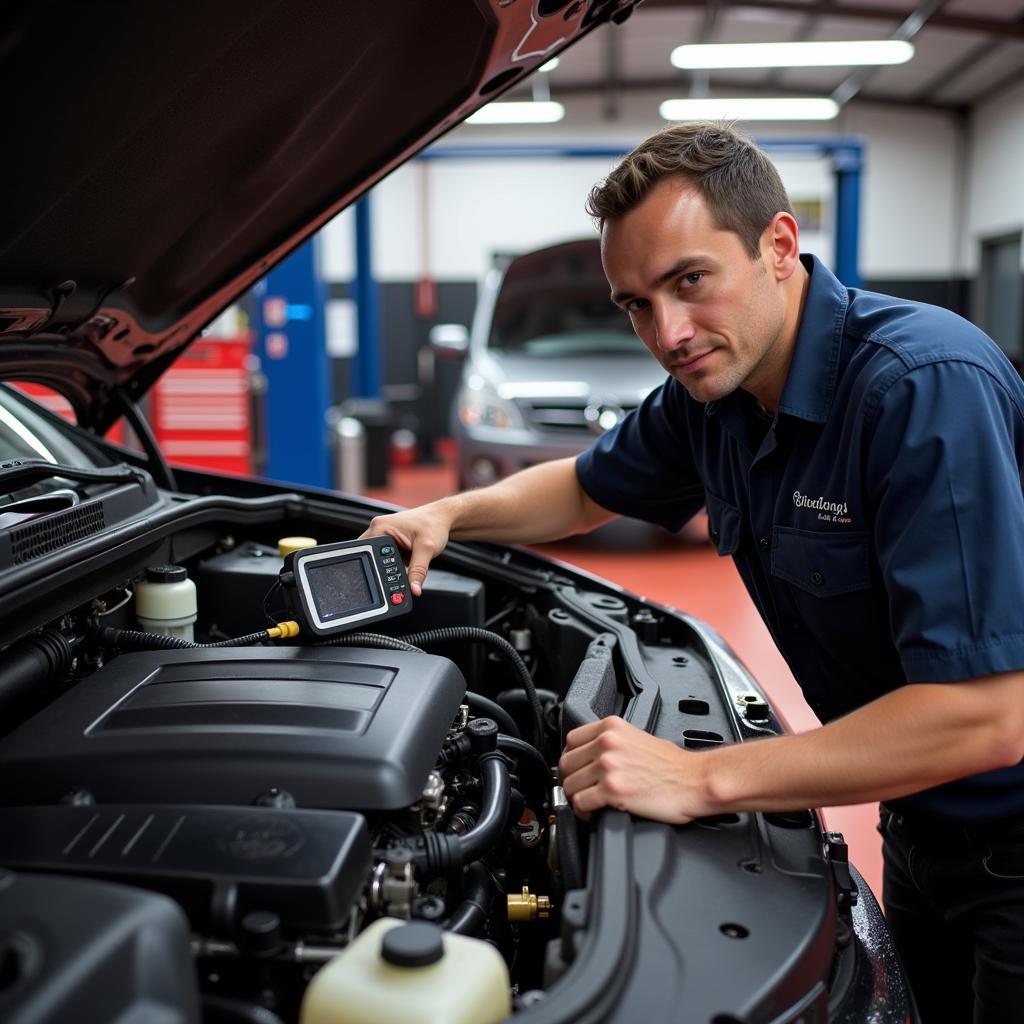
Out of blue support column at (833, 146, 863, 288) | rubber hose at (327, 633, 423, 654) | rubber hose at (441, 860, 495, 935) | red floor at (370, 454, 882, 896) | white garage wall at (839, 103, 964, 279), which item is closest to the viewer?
rubber hose at (441, 860, 495, 935)

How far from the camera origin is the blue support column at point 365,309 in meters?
6.77

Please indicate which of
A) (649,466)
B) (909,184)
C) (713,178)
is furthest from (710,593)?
(909,184)

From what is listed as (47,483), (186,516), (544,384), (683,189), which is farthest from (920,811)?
(544,384)

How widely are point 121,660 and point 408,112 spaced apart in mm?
903

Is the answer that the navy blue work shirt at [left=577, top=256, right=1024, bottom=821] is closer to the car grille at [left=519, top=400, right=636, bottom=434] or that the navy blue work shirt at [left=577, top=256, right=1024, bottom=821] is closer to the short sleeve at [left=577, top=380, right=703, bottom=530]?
the short sleeve at [left=577, top=380, right=703, bottom=530]

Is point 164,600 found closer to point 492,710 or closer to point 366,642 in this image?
point 366,642

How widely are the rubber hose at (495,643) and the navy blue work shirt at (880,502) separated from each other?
377 mm

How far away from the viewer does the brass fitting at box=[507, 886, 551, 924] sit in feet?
3.45

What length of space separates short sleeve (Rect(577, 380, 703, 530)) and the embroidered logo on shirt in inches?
16.5

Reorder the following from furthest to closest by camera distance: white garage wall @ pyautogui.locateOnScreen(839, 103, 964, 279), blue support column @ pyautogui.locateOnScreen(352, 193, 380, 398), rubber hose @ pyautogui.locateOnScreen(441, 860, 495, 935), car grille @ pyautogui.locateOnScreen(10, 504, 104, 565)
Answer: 1. white garage wall @ pyautogui.locateOnScreen(839, 103, 964, 279)
2. blue support column @ pyautogui.locateOnScreen(352, 193, 380, 398)
3. car grille @ pyautogui.locateOnScreen(10, 504, 104, 565)
4. rubber hose @ pyautogui.locateOnScreen(441, 860, 495, 935)

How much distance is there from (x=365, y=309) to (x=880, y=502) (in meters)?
6.33

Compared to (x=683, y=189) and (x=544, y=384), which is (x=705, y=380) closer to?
(x=683, y=189)

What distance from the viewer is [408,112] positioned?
1541 millimetres

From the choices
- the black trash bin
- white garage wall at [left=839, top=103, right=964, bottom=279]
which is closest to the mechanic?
the black trash bin
